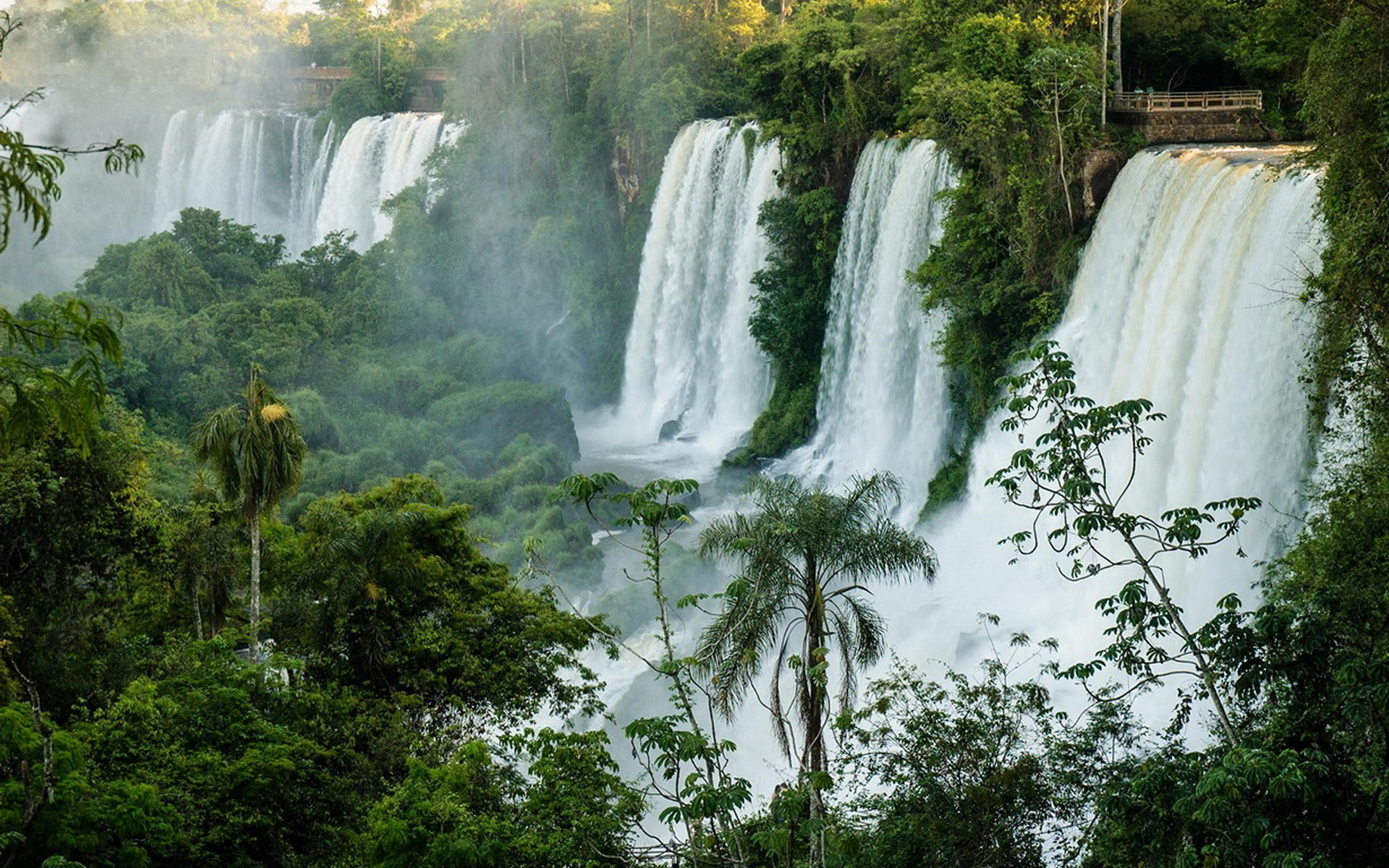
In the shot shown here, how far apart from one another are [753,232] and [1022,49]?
10.1 m

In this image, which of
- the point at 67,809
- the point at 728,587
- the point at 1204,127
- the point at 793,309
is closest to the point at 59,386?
the point at 67,809

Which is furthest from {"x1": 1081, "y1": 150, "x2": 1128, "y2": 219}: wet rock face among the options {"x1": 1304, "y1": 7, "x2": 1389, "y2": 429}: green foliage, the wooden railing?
{"x1": 1304, "y1": 7, "x2": 1389, "y2": 429}: green foliage

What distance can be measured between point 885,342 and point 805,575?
15482mm

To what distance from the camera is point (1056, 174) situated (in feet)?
70.2

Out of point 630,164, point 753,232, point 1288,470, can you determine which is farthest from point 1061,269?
point 630,164

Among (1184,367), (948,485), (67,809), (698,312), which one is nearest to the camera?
(67,809)

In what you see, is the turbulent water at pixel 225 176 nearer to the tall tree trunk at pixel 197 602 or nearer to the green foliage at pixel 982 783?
the tall tree trunk at pixel 197 602

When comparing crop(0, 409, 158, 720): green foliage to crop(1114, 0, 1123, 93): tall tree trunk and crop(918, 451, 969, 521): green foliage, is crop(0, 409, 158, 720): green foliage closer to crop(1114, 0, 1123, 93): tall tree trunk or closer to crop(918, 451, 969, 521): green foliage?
crop(918, 451, 969, 521): green foliage

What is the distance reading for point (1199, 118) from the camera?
2130 cm

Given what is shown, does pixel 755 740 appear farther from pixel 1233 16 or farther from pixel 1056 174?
pixel 1233 16

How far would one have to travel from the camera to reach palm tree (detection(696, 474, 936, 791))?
37.9 feet

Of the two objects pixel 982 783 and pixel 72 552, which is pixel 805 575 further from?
pixel 72 552

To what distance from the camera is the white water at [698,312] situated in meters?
32.8

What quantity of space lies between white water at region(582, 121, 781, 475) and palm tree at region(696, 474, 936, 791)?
60.4ft
